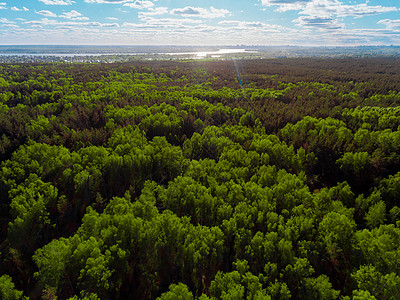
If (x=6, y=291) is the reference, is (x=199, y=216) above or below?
above

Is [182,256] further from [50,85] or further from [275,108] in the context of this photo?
[50,85]

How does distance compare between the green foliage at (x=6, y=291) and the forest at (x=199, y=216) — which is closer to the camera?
the green foliage at (x=6, y=291)

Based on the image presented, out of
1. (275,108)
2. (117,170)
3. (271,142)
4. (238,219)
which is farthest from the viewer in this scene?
(275,108)

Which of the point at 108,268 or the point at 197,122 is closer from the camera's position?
the point at 108,268

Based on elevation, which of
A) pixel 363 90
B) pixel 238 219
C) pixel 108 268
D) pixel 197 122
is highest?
pixel 363 90

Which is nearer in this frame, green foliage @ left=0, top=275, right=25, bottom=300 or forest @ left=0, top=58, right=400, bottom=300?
green foliage @ left=0, top=275, right=25, bottom=300

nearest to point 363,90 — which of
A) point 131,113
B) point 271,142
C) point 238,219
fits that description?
point 271,142

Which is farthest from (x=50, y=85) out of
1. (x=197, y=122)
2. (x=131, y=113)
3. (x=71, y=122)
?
(x=197, y=122)

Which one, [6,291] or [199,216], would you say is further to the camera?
[199,216]

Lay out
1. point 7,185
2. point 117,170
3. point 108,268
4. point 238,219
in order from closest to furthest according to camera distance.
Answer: point 108,268, point 238,219, point 7,185, point 117,170

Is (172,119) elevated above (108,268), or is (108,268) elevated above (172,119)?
(172,119)
